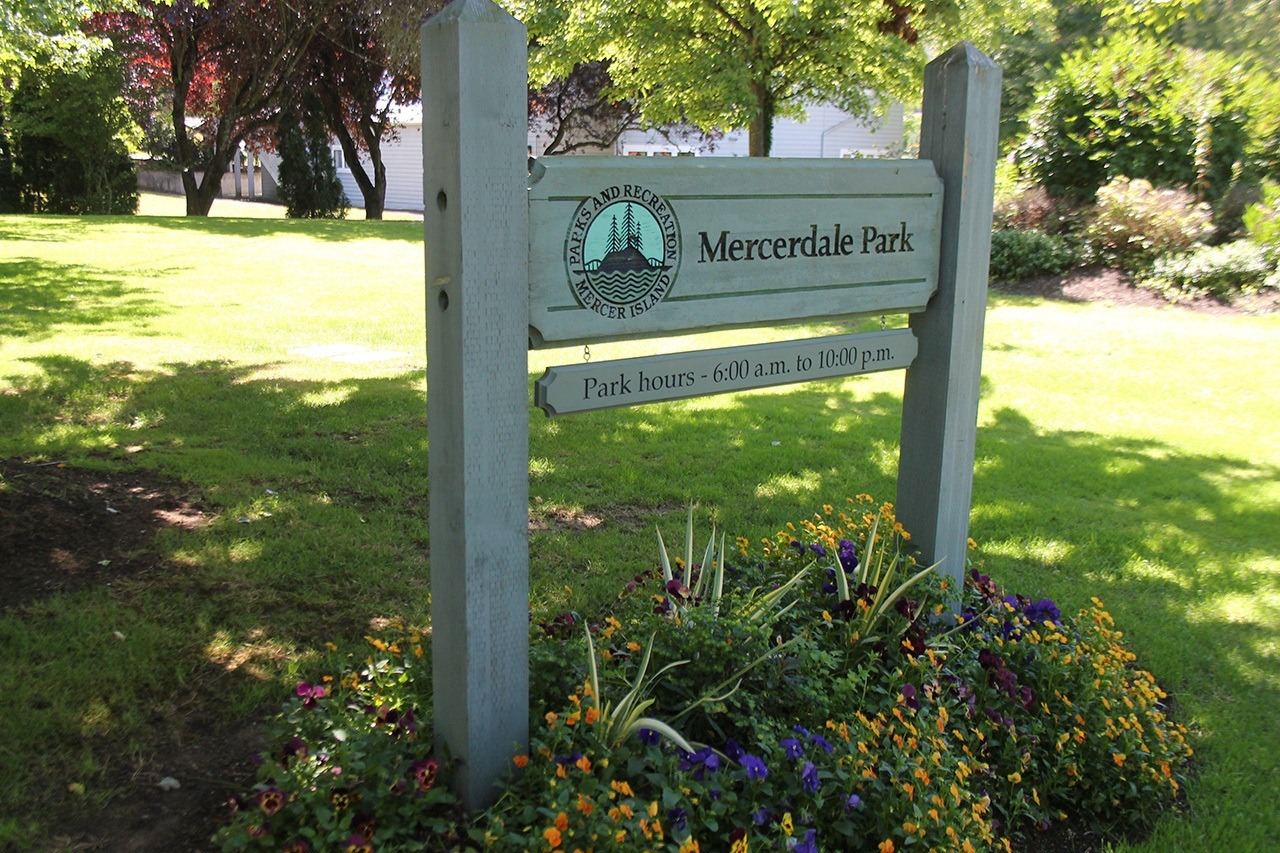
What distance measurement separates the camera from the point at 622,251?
284 centimetres

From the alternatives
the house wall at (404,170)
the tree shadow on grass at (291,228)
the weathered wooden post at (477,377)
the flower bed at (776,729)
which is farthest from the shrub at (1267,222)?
→ the house wall at (404,170)

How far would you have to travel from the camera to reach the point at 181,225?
58.3 feet

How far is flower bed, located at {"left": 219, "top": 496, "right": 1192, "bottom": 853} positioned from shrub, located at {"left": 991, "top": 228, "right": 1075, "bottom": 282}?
33.6 feet

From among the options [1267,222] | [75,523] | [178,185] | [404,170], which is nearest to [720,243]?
[75,523]

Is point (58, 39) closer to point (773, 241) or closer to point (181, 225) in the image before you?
point (181, 225)

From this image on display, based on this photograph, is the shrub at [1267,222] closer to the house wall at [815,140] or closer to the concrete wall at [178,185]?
the house wall at [815,140]

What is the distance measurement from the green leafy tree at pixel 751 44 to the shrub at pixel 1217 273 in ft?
12.5

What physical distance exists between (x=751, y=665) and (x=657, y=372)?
876 millimetres

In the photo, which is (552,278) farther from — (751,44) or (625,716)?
(751,44)

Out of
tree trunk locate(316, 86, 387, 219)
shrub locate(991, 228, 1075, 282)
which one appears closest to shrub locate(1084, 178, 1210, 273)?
shrub locate(991, 228, 1075, 282)

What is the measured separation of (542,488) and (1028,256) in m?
9.92

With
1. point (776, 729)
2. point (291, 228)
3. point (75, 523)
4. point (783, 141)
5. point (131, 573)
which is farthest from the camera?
point (783, 141)

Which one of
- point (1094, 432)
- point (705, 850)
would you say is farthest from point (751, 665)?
point (1094, 432)

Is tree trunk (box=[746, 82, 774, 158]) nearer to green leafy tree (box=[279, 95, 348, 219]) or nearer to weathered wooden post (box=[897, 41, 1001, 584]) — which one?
weathered wooden post (box=[897, 41, 1001, 584])
